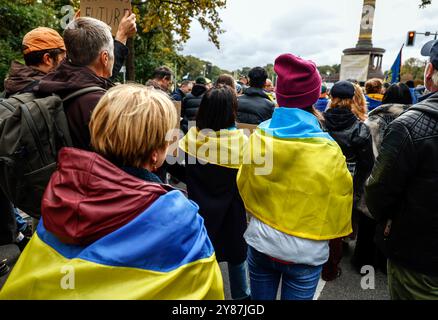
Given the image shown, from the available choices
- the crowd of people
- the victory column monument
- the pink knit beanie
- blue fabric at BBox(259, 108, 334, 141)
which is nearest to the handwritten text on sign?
the crowd of people

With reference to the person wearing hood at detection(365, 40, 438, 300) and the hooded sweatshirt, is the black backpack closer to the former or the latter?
the hooded sweatshirt

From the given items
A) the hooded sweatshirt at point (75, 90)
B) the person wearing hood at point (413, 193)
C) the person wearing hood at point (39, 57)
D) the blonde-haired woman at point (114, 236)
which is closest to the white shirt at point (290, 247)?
the person wearing hood at point (413, 193)

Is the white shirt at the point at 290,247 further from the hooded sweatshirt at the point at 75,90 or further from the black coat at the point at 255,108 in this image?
the black coat at the point at 255,108

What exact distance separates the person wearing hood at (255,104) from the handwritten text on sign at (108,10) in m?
1.80

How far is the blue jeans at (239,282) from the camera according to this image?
260 centimetres

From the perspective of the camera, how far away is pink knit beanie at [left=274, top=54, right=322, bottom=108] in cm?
185

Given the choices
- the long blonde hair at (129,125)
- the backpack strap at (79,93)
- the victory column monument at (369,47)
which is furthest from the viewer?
the victory column monument at (369,47)

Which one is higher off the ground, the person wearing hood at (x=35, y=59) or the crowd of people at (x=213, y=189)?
the person wearing hood at (x=35, y=59)

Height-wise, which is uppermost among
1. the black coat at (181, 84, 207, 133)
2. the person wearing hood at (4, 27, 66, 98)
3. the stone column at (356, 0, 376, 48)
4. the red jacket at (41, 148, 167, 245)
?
the stone column at (356, 0, 376, 48)

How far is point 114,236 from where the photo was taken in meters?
0.98

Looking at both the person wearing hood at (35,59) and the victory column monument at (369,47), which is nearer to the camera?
the person wearing hood at (35,59)

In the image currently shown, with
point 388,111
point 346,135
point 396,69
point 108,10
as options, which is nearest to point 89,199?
point 108,10

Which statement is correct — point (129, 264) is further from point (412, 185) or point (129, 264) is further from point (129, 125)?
point (412, 185)

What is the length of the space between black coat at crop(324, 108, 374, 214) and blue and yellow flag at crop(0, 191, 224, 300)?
8.04 feet
